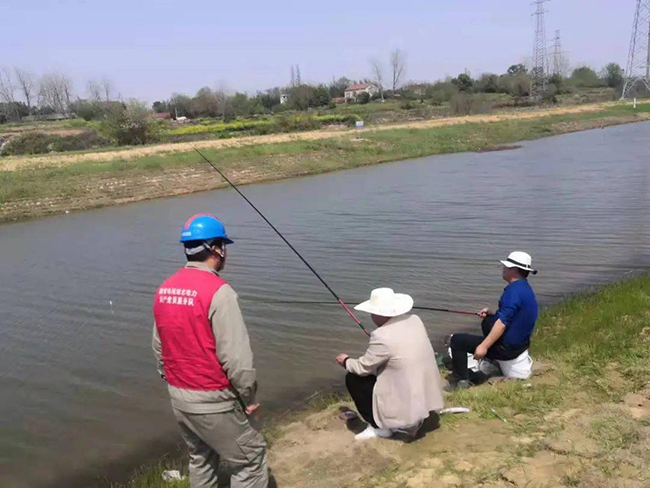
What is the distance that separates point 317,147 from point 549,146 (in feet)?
45.1

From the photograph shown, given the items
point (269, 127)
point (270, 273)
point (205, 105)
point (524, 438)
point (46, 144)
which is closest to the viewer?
point (524, 438)

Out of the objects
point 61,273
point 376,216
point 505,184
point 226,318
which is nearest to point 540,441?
point 226,318

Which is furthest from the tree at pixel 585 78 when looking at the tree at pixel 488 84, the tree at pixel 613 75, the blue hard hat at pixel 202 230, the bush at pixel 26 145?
the blue hard hat at pixel 202 230

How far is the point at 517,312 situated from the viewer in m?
5.06

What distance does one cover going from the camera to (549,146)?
34.7 m

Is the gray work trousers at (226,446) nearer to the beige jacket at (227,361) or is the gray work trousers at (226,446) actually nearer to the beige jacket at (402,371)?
the beige jacket at (227,361)

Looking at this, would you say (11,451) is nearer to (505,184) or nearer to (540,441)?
(540,441)

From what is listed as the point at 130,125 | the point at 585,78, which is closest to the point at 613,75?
the point at 585,78

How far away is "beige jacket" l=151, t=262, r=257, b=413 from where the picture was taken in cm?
309

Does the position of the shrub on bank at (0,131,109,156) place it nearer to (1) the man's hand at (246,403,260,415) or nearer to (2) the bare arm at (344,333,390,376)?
(2) the bare arm at (344,333,390,376)

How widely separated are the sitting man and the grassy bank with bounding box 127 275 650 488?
259 millimetres

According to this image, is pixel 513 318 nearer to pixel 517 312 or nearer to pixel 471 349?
pixel 517 312

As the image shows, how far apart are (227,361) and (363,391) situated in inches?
63.7

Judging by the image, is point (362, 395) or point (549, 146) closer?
point (362, 395)
